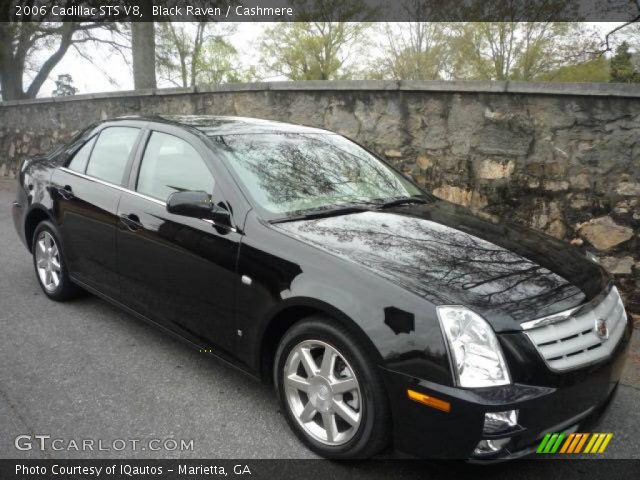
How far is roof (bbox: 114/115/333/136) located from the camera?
11.2 ft

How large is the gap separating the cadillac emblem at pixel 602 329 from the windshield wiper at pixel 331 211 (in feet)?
4.35

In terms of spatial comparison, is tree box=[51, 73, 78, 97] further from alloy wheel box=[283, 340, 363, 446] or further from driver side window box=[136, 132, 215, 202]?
alloy wheel box=[283, 340, 363, 446]

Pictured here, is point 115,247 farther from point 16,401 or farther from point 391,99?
point 391,99

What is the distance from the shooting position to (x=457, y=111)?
539 cm

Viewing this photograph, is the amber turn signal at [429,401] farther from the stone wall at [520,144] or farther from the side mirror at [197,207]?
the stone wall at [520,144]

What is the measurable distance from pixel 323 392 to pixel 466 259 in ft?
3.01

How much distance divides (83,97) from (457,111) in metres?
8.32

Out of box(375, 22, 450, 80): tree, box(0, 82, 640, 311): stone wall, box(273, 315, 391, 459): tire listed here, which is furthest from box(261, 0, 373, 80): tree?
box(273, 315, 391, 459): tire

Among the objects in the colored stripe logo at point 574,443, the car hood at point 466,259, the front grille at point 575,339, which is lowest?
the colored stripe logo at point 574,443

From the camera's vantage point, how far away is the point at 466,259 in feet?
8.13

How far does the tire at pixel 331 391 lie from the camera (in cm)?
219

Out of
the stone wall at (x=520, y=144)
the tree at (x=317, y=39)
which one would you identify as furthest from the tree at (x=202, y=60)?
the stone wall at (x=520, y=144)

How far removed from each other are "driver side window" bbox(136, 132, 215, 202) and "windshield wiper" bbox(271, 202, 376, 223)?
0.54m
